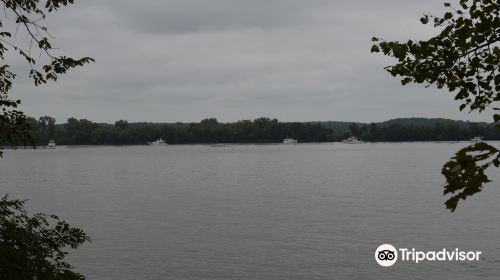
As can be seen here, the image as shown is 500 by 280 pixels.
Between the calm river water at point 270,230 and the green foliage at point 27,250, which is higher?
the green foliage at point 27,250

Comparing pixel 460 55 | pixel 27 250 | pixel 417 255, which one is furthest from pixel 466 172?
pixel 417 255

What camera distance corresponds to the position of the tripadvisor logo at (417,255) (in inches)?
1138

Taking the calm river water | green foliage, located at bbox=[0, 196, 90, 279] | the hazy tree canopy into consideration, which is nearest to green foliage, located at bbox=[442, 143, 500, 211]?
the hazy tree canopy

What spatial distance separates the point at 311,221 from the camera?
40.5 metres

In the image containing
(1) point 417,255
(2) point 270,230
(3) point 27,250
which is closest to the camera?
(3) point 27,250

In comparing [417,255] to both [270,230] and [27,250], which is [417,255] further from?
[27,250]

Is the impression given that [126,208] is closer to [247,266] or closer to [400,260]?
[247,266]

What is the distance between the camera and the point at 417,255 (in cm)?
3003

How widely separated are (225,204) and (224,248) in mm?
20033

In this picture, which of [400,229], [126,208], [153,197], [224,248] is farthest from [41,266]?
[153,197]

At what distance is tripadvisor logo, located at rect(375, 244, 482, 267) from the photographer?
94.8ft

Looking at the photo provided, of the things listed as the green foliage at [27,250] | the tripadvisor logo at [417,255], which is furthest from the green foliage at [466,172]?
the tripadvisor logo at [417,255]

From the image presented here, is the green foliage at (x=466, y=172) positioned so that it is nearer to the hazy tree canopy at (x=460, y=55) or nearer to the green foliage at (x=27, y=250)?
the hazy tree canopy at (x=460, y=55)

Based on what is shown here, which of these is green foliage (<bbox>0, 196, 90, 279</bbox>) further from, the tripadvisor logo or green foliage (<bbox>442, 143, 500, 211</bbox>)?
the tripadvisor logo
